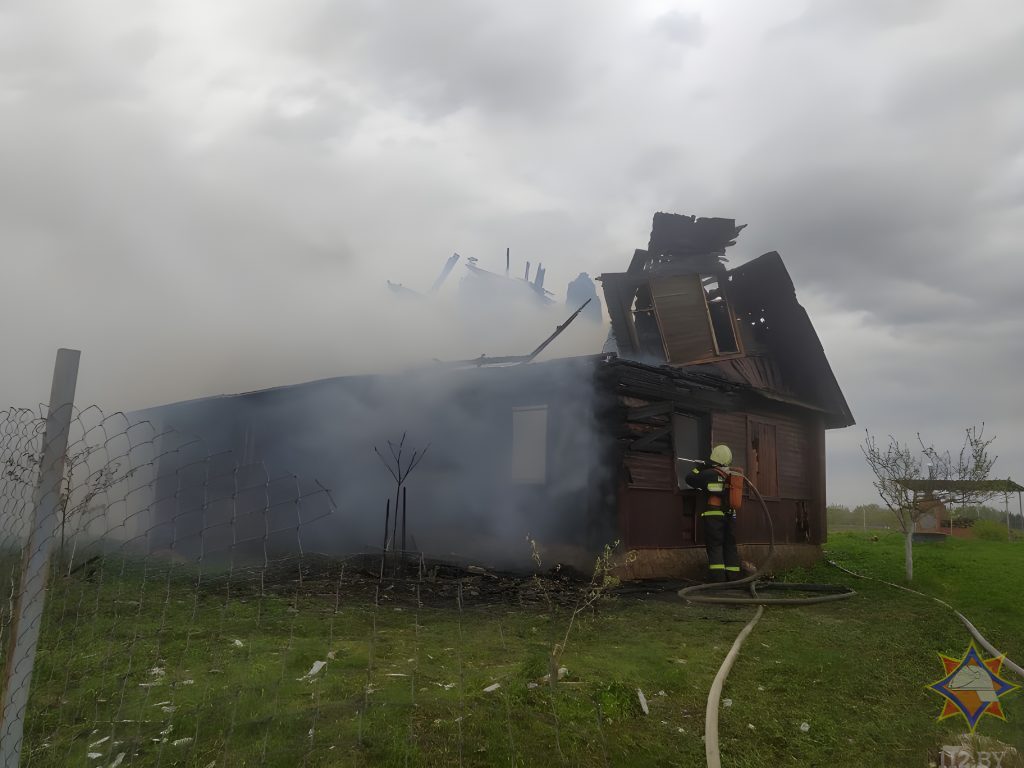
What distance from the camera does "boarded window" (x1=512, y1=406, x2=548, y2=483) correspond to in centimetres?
Result: 1106

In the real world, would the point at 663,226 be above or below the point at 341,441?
above

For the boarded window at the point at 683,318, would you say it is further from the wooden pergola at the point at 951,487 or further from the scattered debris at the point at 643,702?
the scattered debris at the point at 643,702

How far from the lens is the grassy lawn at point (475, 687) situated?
12.0ft

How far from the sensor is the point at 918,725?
4238mm

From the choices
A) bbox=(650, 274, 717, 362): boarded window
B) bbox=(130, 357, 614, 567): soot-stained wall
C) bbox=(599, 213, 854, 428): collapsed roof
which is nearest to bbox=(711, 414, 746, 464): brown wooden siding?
bbox=(599, 213, 854, 428): collapsed roof

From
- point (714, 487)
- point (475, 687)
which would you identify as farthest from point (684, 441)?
point (475, 687)

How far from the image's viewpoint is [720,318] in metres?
Answer: 14.6

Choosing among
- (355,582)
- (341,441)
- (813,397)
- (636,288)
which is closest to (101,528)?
(341,441)

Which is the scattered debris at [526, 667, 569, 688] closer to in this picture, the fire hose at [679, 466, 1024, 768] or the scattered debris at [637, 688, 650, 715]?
the scattered debris at [637, 688, 650, 715]

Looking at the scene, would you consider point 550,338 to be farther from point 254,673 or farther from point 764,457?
point 254,673

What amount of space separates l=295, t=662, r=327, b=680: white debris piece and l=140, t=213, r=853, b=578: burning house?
5721 mm

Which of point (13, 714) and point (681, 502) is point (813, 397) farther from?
point (13, 714)

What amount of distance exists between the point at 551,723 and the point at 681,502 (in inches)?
320

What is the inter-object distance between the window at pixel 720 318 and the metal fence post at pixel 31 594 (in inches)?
502
